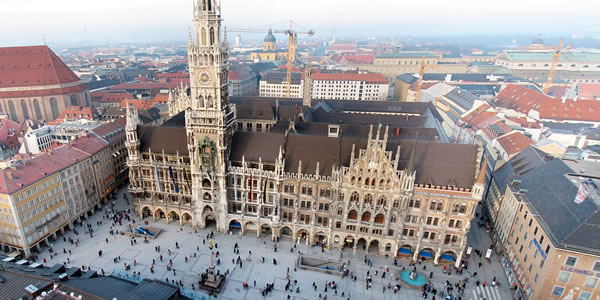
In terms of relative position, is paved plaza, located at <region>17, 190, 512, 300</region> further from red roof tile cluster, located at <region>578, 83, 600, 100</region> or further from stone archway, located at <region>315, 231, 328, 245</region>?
red roof tile cluster, located at <region>578, 83, 600, 100</region>

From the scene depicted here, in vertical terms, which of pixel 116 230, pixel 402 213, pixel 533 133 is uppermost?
pixel 533 133

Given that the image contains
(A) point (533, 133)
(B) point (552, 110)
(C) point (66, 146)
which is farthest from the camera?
(B) point (552, 110)

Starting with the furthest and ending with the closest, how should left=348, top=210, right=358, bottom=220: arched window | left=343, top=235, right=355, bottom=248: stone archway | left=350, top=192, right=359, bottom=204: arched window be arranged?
1. left=343, top=235, right=355, bottom=248: stone archway
2. left=348, top=210, right=358, bottom=220: arched window
3. left=350, top=192, right=359, bottom=204: arched window

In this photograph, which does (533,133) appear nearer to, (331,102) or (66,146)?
(331,102)

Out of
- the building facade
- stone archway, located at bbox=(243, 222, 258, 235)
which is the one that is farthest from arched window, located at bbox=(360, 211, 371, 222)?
the building facade

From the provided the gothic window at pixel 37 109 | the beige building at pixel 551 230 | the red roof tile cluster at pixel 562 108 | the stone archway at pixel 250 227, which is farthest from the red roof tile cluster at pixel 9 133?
the red roof tile cluster at pixel 562 108

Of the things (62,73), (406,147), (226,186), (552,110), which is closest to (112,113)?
(62,73)

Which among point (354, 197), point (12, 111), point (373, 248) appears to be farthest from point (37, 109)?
point (373, 248)
